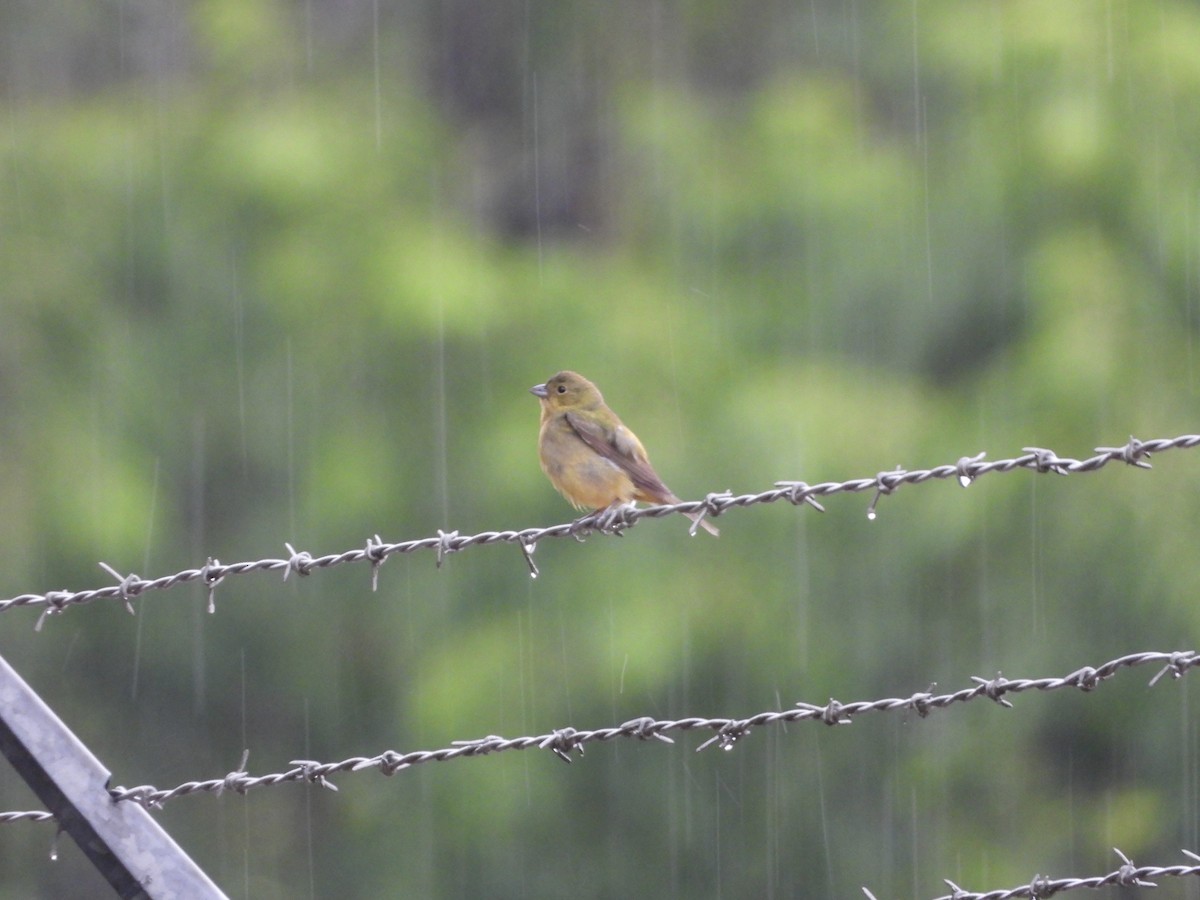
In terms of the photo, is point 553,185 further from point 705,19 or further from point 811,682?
point 811,682

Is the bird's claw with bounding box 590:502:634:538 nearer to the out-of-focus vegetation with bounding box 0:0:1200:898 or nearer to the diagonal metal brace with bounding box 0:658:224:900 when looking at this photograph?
the out-of-focus vegetation with bounding box 0:0:1200:898

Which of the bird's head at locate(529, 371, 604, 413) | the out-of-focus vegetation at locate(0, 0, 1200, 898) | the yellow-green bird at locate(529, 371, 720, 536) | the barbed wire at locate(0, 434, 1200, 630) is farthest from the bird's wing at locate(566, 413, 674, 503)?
the barbed wire at locate(0, 434, 1200, 630)

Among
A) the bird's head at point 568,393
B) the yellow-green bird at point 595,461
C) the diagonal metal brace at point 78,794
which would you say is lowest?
the diagonal metal brace at point 78,794

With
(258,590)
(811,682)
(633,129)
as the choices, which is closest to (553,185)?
(633,129)

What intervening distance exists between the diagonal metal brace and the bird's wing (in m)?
3.42

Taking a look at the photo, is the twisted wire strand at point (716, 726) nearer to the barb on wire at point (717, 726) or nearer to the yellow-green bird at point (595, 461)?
the barb on wire at point (717, 726)

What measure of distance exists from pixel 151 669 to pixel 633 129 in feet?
14.1

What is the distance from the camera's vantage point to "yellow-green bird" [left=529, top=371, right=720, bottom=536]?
6.26 meters

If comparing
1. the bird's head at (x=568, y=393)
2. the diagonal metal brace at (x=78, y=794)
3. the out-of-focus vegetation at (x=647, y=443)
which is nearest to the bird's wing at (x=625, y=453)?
the bird's head at (x=568, y=393)

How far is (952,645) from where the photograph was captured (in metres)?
7.29

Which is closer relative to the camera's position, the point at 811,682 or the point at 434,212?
the point at 811,682

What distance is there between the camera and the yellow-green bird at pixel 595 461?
20.5ft

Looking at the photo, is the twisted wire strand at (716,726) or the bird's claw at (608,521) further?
the bird's claw at (608,521)

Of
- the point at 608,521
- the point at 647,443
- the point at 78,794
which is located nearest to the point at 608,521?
the point at 608,521
